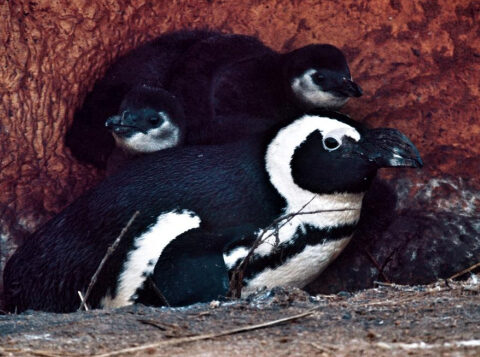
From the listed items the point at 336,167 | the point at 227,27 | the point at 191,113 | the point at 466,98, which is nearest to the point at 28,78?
the point at 191,113

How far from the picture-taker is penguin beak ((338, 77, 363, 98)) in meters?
3.53

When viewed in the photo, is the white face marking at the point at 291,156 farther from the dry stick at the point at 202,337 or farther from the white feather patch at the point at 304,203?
the dry stick at the point at 202,337

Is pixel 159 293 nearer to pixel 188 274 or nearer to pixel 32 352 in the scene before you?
pixel 188 274

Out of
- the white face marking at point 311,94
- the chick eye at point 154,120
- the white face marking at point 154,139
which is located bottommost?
the white face marking at point 154,139

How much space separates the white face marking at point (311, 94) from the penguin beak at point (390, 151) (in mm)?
696

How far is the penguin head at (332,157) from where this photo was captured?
294cm

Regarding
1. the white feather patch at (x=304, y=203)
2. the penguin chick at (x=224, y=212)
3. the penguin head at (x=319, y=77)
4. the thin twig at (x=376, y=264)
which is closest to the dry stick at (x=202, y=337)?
the penguin chick at (x=224, y=212)

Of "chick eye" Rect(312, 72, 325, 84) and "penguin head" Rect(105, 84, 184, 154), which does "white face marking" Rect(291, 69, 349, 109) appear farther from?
"penguin head" Rect(105, 84, 184, 154)

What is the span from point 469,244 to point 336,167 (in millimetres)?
810

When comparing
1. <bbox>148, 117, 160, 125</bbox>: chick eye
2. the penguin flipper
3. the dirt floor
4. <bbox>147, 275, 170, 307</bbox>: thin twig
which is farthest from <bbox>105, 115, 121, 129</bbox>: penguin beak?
the dirt floor

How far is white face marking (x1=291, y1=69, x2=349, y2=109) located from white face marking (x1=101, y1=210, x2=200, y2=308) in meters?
1.10

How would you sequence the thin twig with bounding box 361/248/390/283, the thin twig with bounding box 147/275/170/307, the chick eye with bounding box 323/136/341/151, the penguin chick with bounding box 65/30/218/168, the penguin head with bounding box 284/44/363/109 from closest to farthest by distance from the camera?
the thin twig with bounding box 147/275/170/307, the chick eye with bounding box 323/136/341/151, the thin twig with bounding box 361/248/390/283, the penguin head with bounding box 284/44/363/109, the penguin chick with bounding box 65/30/218/168

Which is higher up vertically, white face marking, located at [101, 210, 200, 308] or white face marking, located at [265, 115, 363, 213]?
white face marking, located at [265, 115, 363, 213]

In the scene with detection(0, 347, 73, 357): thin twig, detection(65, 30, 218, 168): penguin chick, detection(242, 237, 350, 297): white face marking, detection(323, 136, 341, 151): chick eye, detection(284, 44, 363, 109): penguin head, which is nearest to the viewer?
detection(0, 347, 73, 357): thin twig
